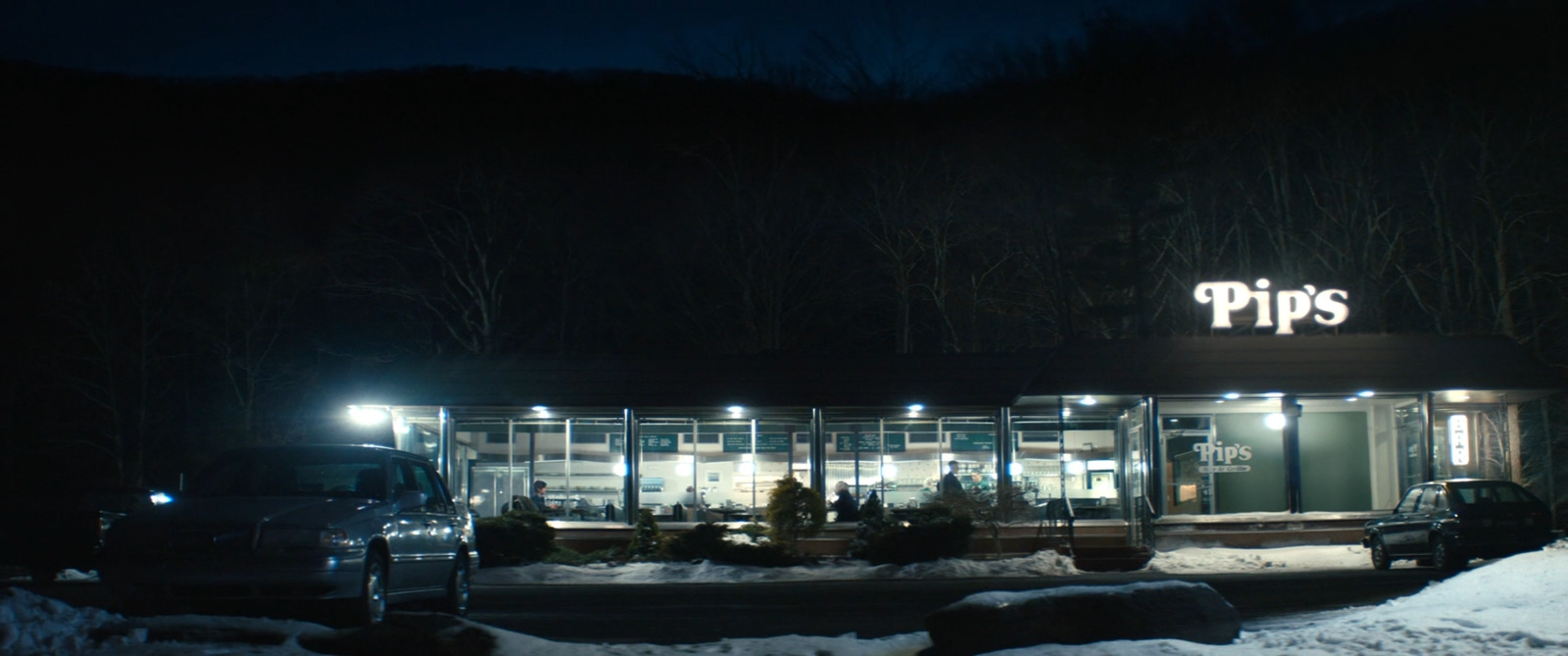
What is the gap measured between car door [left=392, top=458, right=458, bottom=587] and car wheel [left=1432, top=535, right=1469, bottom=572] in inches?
617

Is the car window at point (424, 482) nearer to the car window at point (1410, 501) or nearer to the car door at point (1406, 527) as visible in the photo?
the car door at point (1406, 527)

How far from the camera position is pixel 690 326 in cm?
4753

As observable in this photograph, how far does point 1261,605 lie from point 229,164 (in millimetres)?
53660

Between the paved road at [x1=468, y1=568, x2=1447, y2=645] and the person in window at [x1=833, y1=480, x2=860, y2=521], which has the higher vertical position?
the person in window at [x1=833, y1=480, x2=860, y2=521]

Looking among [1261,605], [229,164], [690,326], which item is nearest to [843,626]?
[1261,605]

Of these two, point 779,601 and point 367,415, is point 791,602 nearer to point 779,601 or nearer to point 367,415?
point 779,601

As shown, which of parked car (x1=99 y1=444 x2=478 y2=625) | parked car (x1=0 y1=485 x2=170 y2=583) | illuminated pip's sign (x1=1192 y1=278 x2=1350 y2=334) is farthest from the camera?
illuminated pip's sign (x1=1192 y1=278 x2=1350 y2=334)

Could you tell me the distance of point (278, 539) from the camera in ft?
34.0

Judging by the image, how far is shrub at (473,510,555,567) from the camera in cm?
2311

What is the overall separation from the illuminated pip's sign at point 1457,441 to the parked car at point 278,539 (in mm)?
24856

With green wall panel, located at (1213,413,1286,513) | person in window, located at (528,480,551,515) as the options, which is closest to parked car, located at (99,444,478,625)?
person in window, located at (528,480,551,515)

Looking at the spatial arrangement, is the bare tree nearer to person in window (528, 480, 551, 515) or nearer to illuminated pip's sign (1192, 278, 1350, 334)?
person in window (528, 480, 551, 515)

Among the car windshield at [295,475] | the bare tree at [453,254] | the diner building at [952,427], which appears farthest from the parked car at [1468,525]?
the bare tree at [453,254]

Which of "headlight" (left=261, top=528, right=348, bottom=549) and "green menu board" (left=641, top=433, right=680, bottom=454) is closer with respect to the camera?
"headlight" (left=261, top=528, right=348, bottom=549)
